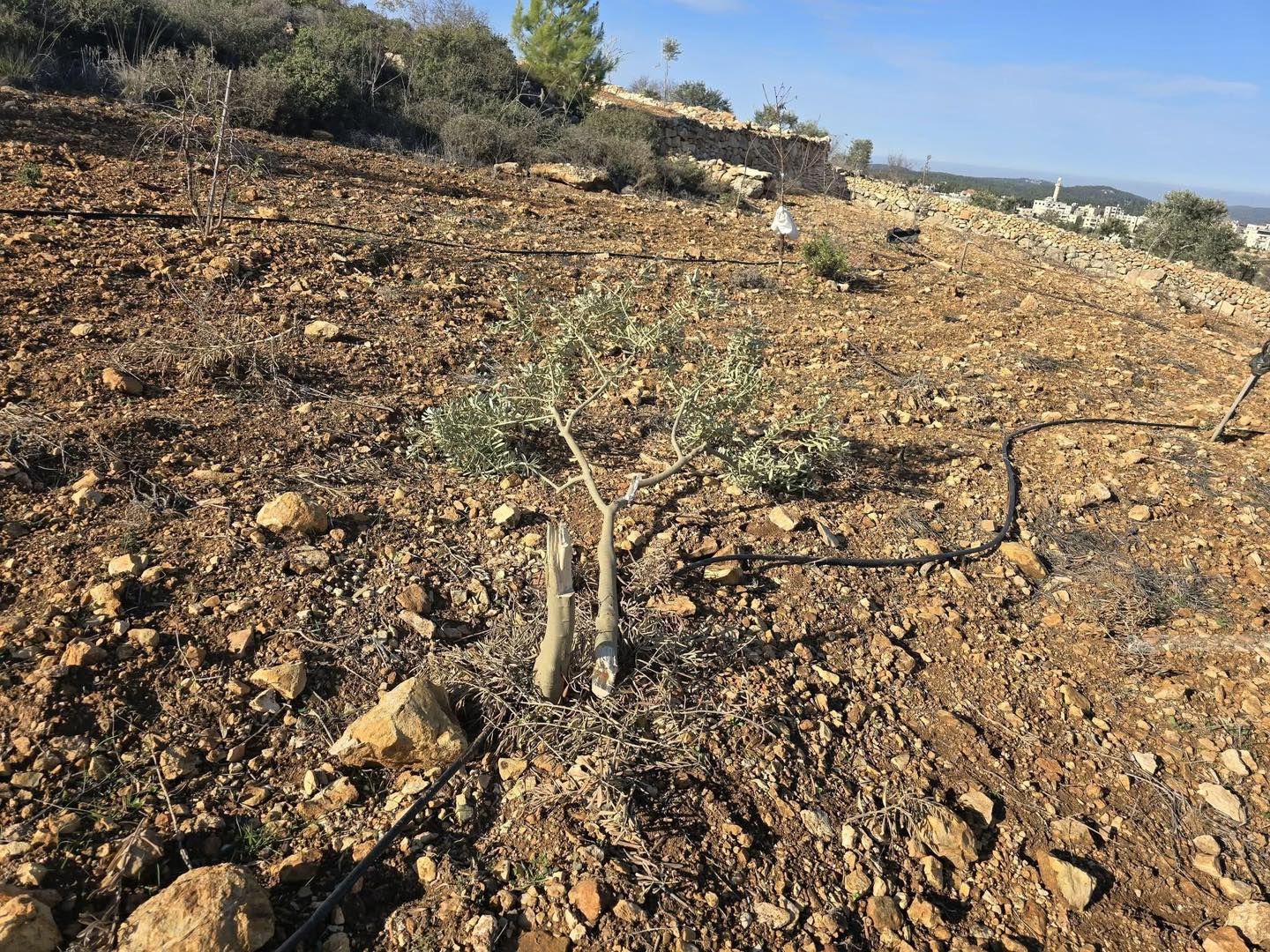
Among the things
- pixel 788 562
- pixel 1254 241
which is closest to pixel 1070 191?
pixel 1254 241

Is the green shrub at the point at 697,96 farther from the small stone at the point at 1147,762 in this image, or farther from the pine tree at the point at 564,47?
the small stone at the point at 1147,762

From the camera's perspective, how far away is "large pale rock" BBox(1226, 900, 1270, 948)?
1.85m

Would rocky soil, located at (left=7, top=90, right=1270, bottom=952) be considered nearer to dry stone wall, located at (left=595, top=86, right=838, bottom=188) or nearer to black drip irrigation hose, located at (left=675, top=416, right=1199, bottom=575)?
black drip irrigation hose, located at (left=675, top=416, right=1199, bottom=575)

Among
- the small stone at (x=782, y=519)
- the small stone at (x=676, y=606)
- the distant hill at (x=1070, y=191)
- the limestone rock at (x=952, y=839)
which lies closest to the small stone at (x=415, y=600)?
the small stone at (x=676, y=606)

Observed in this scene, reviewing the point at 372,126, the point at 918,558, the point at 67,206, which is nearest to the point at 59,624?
the point at 918,558

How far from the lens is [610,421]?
4.09 meters

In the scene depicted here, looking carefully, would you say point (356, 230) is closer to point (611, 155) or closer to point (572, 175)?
point (572, 175)

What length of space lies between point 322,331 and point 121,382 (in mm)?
1165

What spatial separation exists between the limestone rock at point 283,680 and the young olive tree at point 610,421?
0.89 meters

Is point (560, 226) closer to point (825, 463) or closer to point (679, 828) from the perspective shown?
point (825, 463)

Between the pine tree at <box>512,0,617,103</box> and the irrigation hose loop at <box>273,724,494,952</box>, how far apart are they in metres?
14.4

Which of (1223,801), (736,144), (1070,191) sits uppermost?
(1070,191)

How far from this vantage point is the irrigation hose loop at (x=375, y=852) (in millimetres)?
1549

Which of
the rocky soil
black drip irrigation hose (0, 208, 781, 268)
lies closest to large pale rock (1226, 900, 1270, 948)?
the rocky soil
